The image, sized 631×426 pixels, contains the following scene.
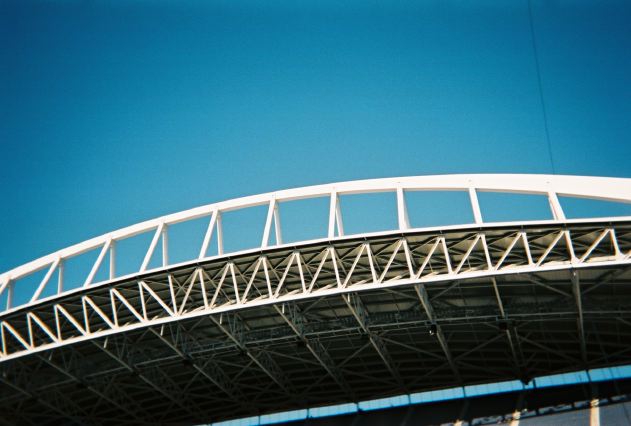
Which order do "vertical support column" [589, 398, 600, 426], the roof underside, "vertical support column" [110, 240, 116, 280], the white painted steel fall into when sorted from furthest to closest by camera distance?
1. "vertical support column" [110, 240, 116, 280]
2. "vertical support column" [589, 398, 600, 426]
3. the roof underside
4. the white painted steel

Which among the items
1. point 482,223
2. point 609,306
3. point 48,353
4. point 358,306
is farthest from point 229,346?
point 609,306

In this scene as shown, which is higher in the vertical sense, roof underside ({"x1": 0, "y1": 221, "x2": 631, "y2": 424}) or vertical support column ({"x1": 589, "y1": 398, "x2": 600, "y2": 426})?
roof underside ({"x1": 0, "y1": 221, "x2": 631, "y2": 424})

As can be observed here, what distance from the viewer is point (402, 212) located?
99.1ft

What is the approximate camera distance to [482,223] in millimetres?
29219

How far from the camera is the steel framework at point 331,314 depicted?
2966 cm

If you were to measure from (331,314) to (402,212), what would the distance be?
716 cm

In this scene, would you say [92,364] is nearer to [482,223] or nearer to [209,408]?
[209,408]

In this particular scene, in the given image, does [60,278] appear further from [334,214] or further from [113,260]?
[334,214]

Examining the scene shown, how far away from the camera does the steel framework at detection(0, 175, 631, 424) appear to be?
97.3 feet

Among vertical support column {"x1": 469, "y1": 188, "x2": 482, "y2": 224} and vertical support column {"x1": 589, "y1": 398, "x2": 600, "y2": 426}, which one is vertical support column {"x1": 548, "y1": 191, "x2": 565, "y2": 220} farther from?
vertical support column {"x1": 589, "y1": 398, "x2": 600, "y2": 426}

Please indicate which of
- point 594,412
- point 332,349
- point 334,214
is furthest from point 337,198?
point 594,412

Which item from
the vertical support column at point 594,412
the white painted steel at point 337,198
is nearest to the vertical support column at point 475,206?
the white painted steel at point 337,198

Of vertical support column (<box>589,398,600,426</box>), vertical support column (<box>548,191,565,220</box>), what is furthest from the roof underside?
vertical support column (<box>589,398,600,426</box>)

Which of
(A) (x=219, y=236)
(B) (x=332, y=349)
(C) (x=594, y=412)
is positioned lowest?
(C) (x=594, y=412)
